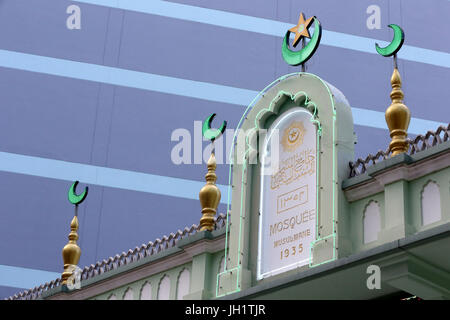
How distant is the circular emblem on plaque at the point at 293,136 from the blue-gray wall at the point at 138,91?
7971 mm

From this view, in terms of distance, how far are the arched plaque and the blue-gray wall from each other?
7888 mm

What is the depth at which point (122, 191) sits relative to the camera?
19156mm

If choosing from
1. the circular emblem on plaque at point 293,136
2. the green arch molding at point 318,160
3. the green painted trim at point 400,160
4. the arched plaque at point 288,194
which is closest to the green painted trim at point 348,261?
the green arch molding at point 318,160

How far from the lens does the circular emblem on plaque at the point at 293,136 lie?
10906 millimetres

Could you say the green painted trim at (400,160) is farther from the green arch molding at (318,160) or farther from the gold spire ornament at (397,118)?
the green arch molding at (318,160)

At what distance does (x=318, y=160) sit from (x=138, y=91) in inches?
397

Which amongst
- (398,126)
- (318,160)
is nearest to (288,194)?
(318,160)

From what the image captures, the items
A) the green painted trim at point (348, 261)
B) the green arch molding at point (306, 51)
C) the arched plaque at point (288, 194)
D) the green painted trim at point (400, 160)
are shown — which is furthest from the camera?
the green arch molding at point (306, 51)

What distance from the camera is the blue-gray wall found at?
61.8ft

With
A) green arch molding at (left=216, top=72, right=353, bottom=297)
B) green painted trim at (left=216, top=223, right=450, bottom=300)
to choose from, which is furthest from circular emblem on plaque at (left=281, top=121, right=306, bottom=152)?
green painted trim at (left=216, top=223, right=450, bottom=300)

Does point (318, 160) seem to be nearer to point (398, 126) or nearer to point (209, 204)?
point (398, 126)

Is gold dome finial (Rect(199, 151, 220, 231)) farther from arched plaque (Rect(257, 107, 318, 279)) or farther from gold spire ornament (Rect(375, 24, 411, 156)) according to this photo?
gold spire ornament (Rect(375, 24, 411, 156))
